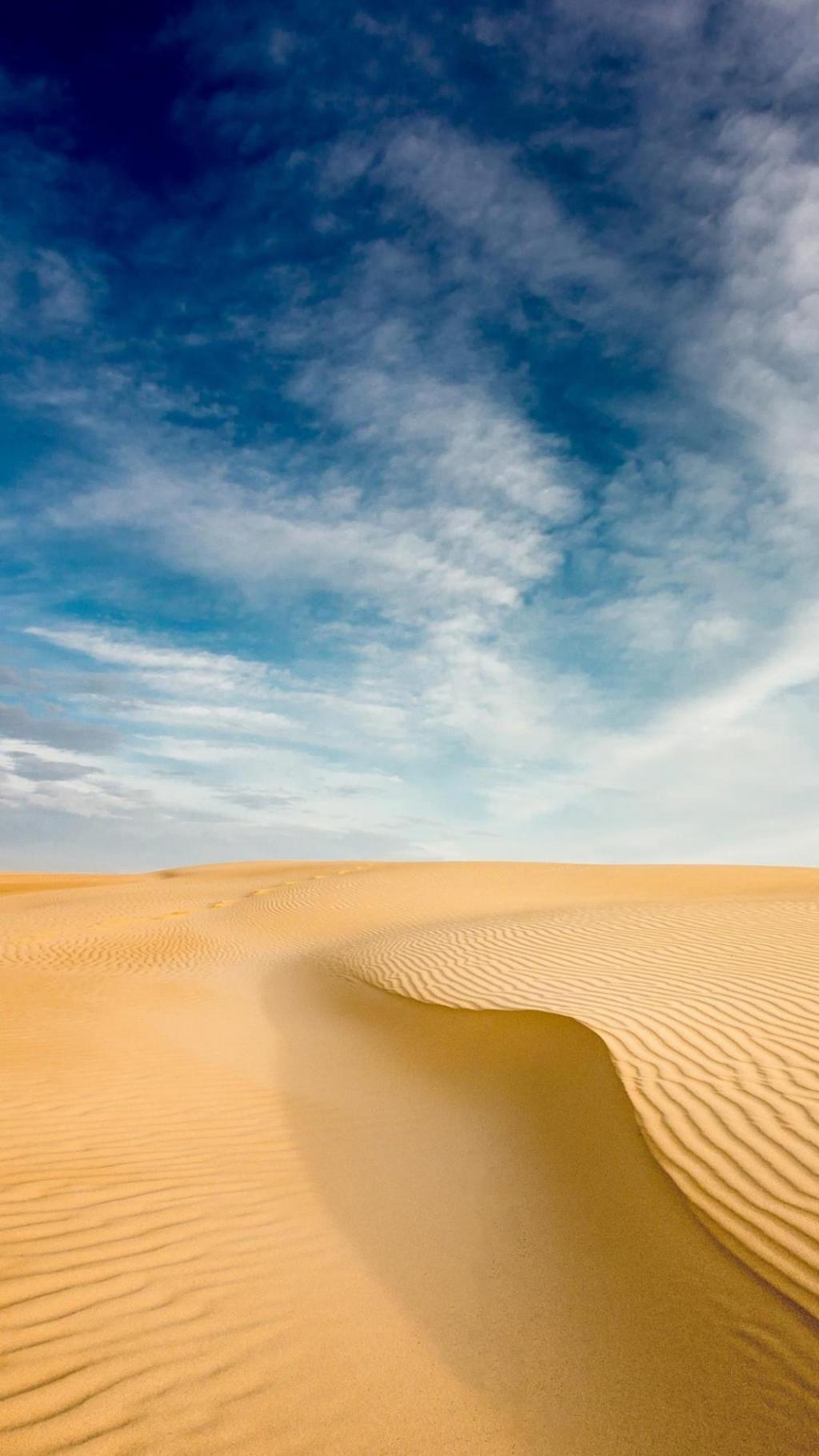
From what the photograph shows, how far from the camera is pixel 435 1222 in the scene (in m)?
4.34

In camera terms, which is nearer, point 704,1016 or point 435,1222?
point 435,1222

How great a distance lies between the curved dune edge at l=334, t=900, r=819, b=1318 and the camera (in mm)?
3787

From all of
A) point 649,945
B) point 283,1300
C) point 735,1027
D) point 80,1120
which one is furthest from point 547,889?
point 283,1300

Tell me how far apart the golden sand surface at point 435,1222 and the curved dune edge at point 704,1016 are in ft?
0.10

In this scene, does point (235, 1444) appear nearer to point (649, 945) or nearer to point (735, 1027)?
point (735, 1027)

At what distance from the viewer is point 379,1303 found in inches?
138

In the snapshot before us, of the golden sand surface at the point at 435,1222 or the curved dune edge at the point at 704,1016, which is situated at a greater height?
the curved dune edge at the point at 704,1016

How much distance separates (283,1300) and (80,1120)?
308 cm

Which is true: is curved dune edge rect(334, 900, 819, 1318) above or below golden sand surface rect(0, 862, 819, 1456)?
above

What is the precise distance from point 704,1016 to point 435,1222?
358 cm

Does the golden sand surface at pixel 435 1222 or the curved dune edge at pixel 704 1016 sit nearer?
the golden sand surface at pixel 435 1222

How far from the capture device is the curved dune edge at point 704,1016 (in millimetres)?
3787

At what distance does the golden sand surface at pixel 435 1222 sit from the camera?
2.73 m

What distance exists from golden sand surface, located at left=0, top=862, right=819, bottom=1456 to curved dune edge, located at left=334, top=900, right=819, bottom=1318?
3 cm
